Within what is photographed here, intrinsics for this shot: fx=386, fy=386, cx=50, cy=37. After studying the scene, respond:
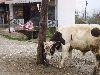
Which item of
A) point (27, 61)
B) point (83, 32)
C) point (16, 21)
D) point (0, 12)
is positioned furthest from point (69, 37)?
point (0, 12)

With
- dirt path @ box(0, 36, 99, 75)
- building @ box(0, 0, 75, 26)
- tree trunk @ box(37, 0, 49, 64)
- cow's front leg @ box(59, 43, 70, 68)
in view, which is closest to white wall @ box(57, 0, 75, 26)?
building @ box(0, 0, 75, 26)

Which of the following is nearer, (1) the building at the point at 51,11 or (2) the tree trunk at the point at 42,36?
(2) the tree trunk at the point at 42,36

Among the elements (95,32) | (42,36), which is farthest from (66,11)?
(95,32)

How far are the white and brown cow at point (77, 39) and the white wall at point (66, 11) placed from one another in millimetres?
33357

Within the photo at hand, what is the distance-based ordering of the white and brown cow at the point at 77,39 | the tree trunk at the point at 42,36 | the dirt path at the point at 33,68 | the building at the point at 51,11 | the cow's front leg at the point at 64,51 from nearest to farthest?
1. the white and brown cow at the point at 77,39
2. the dirt path at the point at 33,68
3. the cow's front leg at the point at 64,51
4. the tree trunk at the point at 42,36
5. the building at the point at 51,11

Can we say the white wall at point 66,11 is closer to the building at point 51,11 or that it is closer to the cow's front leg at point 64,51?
the building at point 51,11

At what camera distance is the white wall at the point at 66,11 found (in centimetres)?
4656

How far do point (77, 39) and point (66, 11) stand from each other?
34857 mm

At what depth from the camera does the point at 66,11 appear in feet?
155

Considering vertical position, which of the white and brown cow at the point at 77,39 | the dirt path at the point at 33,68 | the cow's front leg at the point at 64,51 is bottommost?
the dirt path at the point at 33,68

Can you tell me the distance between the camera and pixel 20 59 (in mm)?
14914

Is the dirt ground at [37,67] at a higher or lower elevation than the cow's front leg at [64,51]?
lower

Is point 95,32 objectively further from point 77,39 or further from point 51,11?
point 51,11

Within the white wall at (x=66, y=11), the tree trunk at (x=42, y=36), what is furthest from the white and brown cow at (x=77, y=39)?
the white wall at (x=66, y=11)
